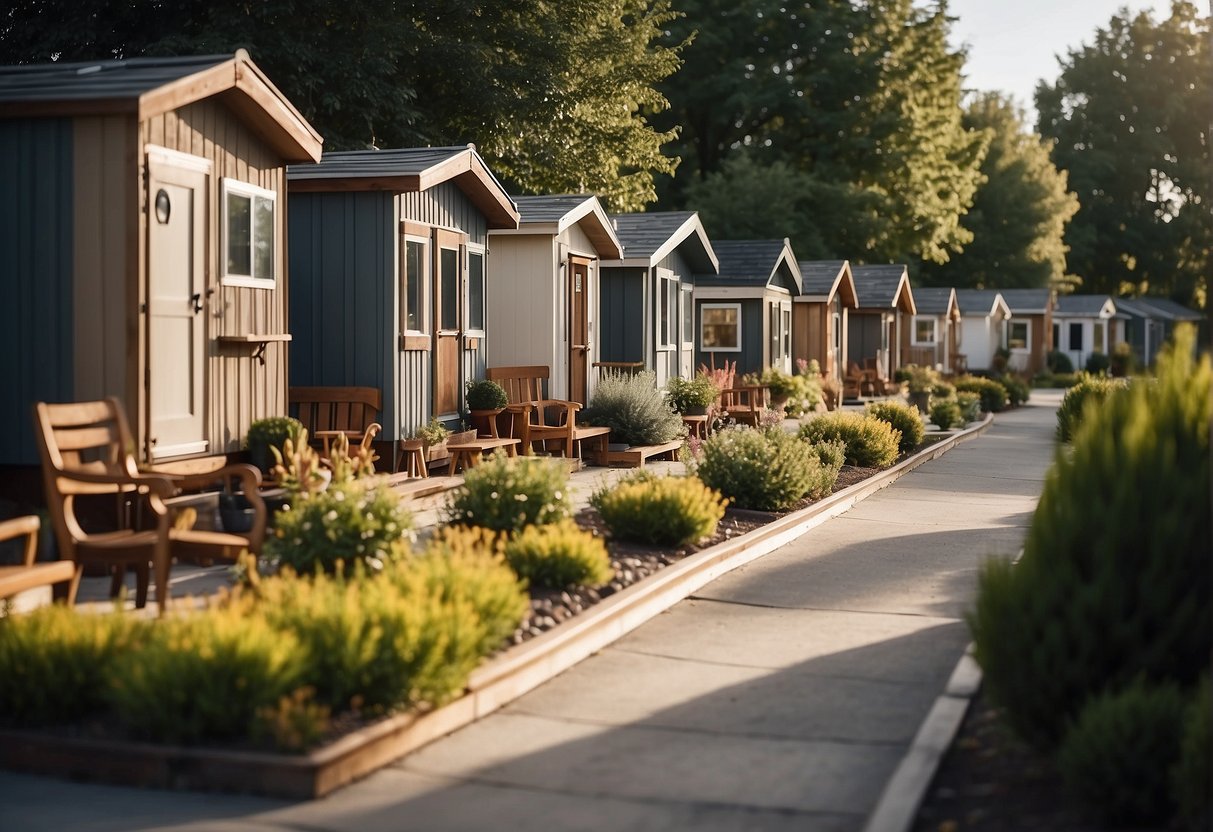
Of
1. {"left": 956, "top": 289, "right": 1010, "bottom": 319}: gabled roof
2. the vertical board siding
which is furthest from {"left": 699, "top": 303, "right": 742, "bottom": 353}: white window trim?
{"left": 956, "top": 289, "right": 1010, "bottom": 319}: gabled roof

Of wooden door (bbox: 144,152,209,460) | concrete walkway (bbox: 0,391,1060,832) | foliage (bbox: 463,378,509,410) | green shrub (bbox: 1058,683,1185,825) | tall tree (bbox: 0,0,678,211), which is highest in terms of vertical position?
tall tree (bbox: 0,0,678,211)

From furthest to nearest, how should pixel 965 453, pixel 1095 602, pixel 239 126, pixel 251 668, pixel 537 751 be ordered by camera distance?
pixel 965 453 → pixel 239 126 → pixel 537 751 → pixel 251 668 → pixel 1095 602

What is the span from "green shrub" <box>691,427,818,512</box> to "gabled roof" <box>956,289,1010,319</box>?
4776 cm

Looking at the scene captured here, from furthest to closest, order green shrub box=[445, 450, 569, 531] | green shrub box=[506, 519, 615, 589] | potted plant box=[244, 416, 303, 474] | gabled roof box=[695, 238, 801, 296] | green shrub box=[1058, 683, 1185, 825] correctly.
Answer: gabled roof box=[695, 238, 801, 296]
potted plant box=[244, 416, 303, 474]
green shrub box=[445, 450, 569, 531]
green shrub box=[506, 519, 615, 589]
green shrub box=[1058, 683, 1185, 825]

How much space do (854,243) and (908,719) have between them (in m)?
45.9

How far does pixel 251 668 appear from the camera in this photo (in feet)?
20.0

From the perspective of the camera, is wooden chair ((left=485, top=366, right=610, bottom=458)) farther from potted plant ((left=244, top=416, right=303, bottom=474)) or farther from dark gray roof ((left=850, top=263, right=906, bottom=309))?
dark gray roof ((left=850, top=263, right=906, bottom=309))

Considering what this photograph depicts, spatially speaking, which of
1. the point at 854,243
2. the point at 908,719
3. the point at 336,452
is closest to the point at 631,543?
the point at 336,452

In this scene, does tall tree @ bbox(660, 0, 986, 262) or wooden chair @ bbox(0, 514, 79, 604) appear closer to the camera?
wooden chair @ bbox(0, 514, 79, 604)

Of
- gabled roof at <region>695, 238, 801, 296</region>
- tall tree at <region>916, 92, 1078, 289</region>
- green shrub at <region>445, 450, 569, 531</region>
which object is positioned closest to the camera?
green shrub at <region>445, 450, 569, 531</region>

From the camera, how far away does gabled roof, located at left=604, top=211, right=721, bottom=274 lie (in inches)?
963

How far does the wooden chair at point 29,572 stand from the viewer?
7414 mm

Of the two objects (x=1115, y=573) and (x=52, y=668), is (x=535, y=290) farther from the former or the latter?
(x=1115, y=573)

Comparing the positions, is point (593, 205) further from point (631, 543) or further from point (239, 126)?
point (631, 543)
